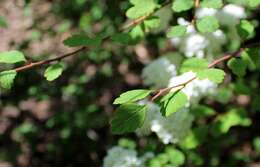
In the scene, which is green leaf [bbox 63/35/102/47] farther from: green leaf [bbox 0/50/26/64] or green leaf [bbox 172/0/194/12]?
green leaf [bbox 172/0/194/12]

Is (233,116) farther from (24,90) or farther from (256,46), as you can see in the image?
(24,90)

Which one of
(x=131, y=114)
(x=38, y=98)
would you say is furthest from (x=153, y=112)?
(x=38, y=98)

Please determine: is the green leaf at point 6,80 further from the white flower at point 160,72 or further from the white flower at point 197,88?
the white flower at point 160,72

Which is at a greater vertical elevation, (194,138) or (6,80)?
(6,80)

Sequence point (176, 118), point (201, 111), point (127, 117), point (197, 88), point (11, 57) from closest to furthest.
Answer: point (127, 117) → point (11, 57) → point (176, 118) → point (197, 88) → point (201, 111)

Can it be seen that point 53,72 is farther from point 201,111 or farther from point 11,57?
point 201,111

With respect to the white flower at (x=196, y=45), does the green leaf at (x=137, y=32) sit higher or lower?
higher

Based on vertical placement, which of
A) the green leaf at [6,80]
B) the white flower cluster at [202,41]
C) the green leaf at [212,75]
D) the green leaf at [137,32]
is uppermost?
the green leaf at [6,80]

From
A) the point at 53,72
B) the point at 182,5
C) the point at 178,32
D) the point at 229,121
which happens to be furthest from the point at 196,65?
the point at 229,121

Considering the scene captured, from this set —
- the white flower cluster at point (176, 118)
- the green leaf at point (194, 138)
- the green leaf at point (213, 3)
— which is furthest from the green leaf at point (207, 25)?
the green leaf at point (194, 138)
